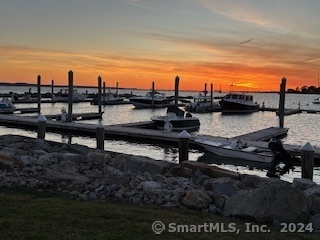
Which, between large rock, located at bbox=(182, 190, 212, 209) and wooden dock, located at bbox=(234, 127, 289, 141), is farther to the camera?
wooden dock, located at bbox=(234, 127, 289, 141)

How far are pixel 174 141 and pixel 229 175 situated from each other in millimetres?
12448

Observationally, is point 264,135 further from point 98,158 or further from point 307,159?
point 98,158

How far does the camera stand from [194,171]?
10953 millimetres

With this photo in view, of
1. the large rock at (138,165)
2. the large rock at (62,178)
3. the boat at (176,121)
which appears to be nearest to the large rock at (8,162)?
the large rock at (62,178)

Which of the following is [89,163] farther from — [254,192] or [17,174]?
[254,192]

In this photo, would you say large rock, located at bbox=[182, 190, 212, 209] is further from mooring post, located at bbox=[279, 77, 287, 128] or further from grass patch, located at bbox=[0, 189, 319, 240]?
mooring post, located at bbox=[279, 77, 287, 128]

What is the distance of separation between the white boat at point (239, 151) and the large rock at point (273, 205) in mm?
10843

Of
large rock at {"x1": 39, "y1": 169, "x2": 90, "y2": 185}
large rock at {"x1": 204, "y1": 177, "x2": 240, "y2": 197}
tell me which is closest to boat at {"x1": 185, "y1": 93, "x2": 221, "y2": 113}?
large rock at {"x1": 204, "y1": 177, "x2": 240, "y2": 197}

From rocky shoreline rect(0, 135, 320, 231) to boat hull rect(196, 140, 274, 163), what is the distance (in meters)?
7.79

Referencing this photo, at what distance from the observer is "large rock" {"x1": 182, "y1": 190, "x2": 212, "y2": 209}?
25.2 feet

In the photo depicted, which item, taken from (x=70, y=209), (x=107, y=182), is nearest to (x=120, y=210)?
(x=70, y=209)

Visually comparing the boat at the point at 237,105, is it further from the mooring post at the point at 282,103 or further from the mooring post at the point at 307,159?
the mooring post at the point at 307,159

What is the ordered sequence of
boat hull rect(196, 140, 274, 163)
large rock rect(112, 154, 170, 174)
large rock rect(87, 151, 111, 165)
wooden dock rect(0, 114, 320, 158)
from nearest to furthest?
large rock rect(112, 154, 170, 174) < large rock rect(87, 151, 111, 165) < boat hull rect(196, 140, 274, 163) < wooden dock rect(0, 114, 320, 158)

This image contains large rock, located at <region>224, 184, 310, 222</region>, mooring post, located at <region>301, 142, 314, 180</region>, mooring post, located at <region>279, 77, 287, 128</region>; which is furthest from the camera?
mooring post, located at <region>279, 77, 287, 128</region>
